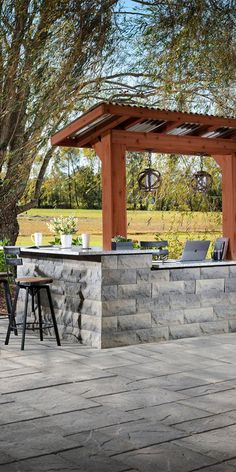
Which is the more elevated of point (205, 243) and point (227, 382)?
point (205, 243)

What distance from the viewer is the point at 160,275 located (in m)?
6.25

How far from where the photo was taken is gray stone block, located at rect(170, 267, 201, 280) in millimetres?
6344

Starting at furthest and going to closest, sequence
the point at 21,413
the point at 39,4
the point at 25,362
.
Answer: the point at 39,4, the point at 25,362, the point at 21,413

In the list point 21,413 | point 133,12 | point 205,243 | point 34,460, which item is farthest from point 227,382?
point 133,12

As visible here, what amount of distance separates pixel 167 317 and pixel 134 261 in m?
0.68

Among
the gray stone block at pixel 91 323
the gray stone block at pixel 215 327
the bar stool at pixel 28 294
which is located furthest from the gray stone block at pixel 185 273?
the bar stool at pixel 28 294

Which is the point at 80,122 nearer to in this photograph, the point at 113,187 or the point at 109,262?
the point at 113,187

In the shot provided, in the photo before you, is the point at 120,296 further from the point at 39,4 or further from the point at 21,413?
the point at 39,4

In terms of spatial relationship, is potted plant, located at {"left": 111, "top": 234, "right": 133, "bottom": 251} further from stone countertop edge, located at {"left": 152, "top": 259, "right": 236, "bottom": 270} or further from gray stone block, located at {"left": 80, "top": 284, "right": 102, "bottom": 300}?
gray stone block, located at {"left": 80, "top": 284, "right": 102, "bottom": 300}

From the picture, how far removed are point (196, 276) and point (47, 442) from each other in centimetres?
346

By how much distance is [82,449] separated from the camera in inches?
126

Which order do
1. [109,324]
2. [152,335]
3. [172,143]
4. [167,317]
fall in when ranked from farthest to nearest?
[172,143]
[167,317]
[152,335]
[109,324]

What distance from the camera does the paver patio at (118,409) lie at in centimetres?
308

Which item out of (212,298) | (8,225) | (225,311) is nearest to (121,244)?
(212,298)
